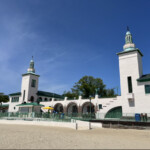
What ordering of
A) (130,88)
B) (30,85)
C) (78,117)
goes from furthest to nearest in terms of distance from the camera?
(30,85), (130,88), (78,117)

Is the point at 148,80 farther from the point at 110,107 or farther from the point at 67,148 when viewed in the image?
the point at 67,148

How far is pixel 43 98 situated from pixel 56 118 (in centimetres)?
2234

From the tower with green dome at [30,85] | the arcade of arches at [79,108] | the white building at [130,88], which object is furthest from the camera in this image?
the tower with green dome at [30,85]

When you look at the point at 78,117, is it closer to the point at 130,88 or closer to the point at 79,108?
the point at 130,88

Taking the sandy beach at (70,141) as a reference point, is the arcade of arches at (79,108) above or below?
above

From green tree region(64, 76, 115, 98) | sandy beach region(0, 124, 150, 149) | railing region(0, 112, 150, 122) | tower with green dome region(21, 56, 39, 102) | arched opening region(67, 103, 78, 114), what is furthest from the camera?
green tree region(64, 76, 115, 98)

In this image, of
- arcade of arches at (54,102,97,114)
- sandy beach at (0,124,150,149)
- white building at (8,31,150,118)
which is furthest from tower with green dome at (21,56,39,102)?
sandy beach at (0,124,150,149)

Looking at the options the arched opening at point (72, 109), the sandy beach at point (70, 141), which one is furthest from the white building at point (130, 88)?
the sandy beach at point (70, 141)

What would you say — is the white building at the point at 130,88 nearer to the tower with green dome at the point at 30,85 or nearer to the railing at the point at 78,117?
the railing at the point at 78,117

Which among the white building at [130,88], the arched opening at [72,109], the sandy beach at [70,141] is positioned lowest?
the sandy beach at [70,141]

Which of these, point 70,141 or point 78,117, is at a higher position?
point 78,117

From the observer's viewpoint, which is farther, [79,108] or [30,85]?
[30,85]

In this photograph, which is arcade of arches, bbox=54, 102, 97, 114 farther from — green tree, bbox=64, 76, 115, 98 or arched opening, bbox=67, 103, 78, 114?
green tree, bbox=64, 76, 115, 98

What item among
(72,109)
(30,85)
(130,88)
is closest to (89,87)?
(72,109)
